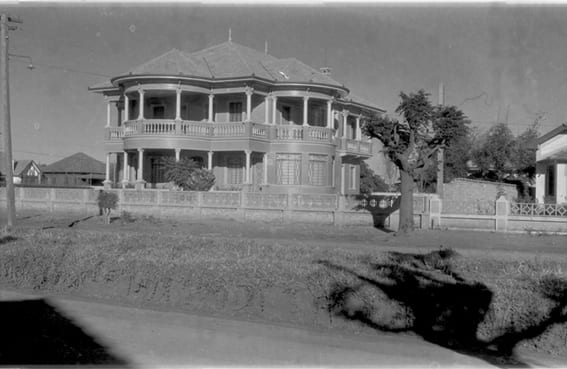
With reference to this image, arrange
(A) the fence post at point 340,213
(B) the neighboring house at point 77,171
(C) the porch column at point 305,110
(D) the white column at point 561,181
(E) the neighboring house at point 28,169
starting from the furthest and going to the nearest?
(E) the neighboring house at point 28,169 < (B) the neighboring house at point 77,171 < (C) the porch column at point 305,110 < (D) the white column at point 561,181 < (A) the fence post at point 340,213

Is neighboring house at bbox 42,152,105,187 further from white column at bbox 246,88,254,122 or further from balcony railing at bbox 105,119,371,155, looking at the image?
white column at bbox 246,88,254,122

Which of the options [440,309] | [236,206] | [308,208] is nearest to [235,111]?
[236,206]

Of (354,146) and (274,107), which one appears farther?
(354,146)

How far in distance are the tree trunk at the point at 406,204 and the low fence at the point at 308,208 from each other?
2.14 m

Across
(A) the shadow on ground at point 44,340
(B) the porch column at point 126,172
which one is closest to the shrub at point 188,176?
(B) the porch column at point 126,172

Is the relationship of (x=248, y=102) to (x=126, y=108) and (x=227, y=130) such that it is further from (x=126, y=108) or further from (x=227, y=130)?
(x=126, y=108)

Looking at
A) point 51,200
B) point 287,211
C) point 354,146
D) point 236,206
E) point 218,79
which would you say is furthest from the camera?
point 354,146

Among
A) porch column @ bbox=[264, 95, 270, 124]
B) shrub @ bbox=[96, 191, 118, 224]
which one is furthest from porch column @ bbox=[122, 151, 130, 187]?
porch column @ bbox=[264, 95, 270, 124]

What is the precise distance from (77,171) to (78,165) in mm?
857

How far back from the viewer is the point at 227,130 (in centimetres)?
3484

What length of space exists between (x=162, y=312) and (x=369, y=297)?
291 cm

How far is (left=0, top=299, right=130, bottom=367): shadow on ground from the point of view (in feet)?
22.9

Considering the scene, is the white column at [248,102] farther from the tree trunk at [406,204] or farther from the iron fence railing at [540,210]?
the iron fence railing at [540,210]

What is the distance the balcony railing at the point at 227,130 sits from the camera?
34.3 metres
